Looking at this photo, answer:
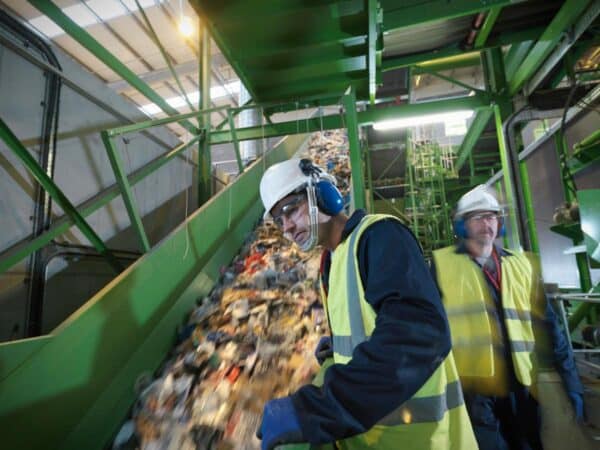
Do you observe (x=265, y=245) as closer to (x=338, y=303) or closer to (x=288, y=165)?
(x=288, y=165)

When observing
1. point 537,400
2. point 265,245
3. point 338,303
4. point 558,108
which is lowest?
point 537,400

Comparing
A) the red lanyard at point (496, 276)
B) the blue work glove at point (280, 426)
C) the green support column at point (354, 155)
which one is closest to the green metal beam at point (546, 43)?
the green support column at point (354, 155)

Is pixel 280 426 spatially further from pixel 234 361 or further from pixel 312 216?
pixel 234 361

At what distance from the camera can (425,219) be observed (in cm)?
871

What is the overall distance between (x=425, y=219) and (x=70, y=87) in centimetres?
818

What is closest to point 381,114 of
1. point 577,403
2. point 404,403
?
point 577,403

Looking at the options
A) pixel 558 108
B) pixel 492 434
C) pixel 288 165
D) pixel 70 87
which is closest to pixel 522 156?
pixel 558 108

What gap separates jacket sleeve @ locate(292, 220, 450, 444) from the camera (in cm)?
87

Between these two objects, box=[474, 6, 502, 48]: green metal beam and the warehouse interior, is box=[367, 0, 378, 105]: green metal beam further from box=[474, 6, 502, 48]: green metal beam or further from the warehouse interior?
box=[474, 6, 502, 48]: green metal beam

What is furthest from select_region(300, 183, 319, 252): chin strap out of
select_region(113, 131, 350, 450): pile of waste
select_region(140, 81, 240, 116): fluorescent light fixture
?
select_region(140, 81, 240, 116): fluorescent light fixture

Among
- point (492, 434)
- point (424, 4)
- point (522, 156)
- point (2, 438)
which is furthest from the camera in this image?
point (522, 156)

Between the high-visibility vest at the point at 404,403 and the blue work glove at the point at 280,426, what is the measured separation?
34cm

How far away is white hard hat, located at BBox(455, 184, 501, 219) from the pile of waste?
4.72 feet

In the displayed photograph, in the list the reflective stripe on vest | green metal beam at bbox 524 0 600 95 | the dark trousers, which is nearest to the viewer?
the reflective stripe on vest
